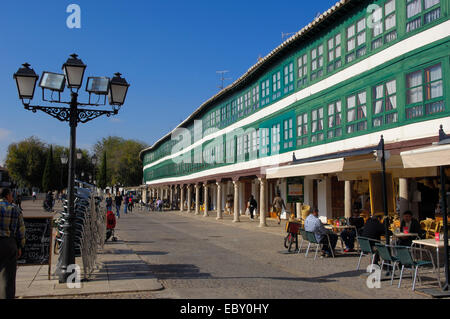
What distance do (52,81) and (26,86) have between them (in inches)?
18.7

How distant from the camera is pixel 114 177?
9825cm

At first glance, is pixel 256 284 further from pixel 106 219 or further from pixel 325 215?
pixel 325 215

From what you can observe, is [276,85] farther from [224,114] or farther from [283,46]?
[224,114]

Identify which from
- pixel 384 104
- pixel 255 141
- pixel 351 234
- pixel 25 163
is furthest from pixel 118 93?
pixel 25 163

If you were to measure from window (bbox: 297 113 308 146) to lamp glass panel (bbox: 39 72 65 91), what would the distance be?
524 inches

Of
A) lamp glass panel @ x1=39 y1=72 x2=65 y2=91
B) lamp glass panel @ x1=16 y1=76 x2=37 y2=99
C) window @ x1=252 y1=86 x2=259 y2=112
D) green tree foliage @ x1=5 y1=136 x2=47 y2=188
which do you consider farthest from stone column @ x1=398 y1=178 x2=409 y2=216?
green tree foliage @ x1=5 y1=136 x2=47 y2=188

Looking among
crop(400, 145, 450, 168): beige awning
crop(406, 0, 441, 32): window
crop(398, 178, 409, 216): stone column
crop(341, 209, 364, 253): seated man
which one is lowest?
crop(341, 209, 364, 253): seated man

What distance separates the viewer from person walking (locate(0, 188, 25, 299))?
630 cm

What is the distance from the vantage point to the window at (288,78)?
2155cm

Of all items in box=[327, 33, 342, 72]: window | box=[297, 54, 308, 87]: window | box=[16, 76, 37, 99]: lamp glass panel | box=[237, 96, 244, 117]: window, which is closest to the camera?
box=[16, 76, 37, 99]: lamp glass panel

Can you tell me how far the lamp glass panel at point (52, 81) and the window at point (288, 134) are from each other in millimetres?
14163

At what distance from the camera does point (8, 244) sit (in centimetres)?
635

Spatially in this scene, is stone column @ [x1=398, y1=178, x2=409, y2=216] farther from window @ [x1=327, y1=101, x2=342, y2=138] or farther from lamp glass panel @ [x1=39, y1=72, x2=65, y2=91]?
lamp glass panel @ [x1=39, y1=72, x2=65, y2=91]

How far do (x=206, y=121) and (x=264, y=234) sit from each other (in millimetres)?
18216
